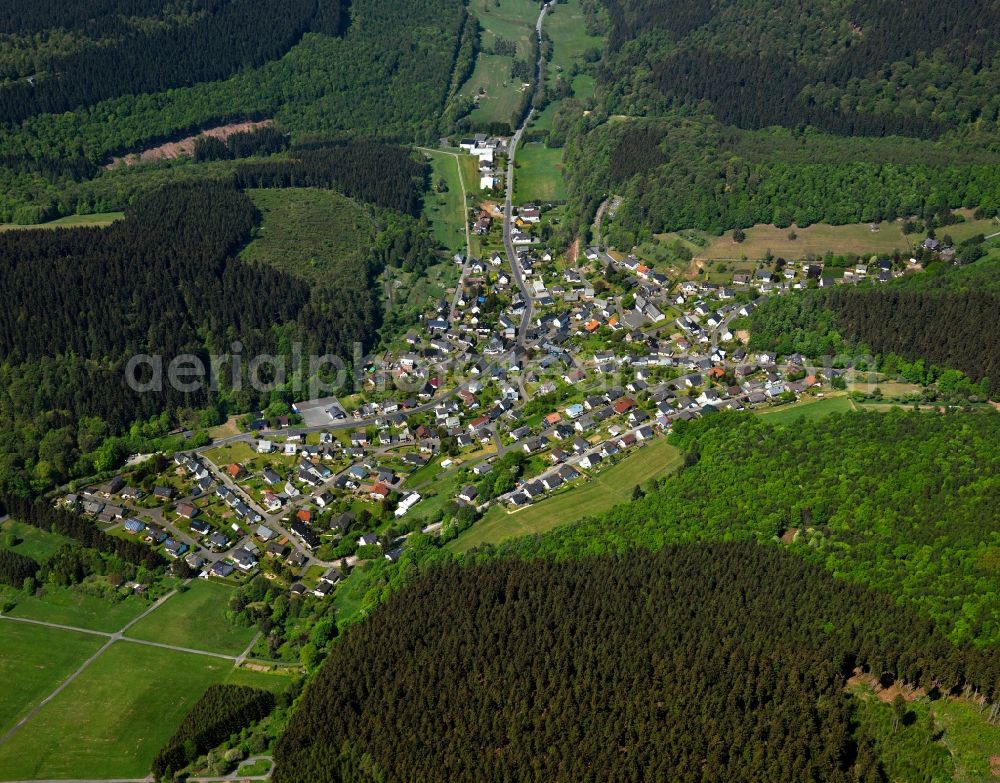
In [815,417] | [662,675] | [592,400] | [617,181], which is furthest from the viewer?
[617,181]

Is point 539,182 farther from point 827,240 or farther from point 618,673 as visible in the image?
point 618,673

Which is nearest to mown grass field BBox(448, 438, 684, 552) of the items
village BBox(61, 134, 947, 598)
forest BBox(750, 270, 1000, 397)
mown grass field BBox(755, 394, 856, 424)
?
village BBox(61, 134, 947, 598)

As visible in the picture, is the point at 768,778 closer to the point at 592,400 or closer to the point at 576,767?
the point at 576,767

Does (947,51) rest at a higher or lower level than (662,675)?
higher

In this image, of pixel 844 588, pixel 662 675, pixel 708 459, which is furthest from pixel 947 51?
pixel 662 675

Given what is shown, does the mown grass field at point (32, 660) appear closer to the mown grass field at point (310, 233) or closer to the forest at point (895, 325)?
the mown grass field at point (310, 233)

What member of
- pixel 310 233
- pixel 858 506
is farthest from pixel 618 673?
pixel 310 233
